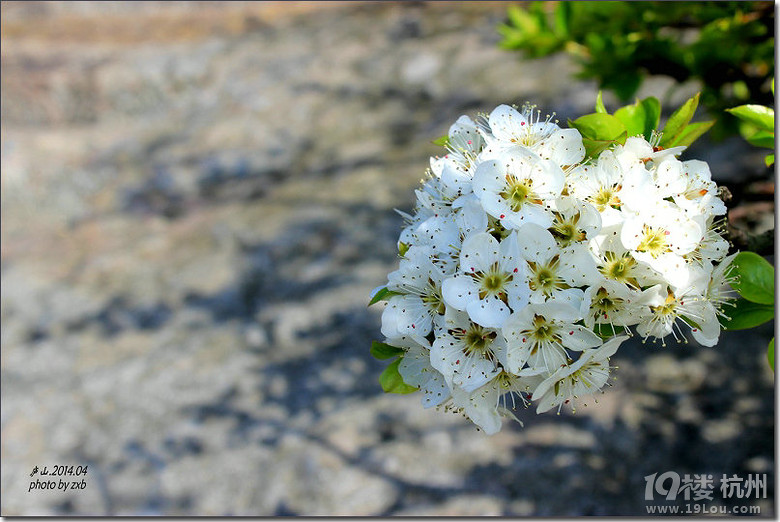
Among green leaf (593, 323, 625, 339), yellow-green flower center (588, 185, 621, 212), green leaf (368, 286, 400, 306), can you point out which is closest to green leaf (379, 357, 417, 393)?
green leaf (368, 286, 400, 306)

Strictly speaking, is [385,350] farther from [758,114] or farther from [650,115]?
[758,114]

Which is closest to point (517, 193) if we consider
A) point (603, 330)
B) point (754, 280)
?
point (603, 330)

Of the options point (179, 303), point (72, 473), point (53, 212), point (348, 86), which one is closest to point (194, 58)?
point (348, 86)

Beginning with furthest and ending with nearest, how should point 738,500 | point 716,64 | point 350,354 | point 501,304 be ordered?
point 350,354
point 738,500
point 716,64
point 501,304

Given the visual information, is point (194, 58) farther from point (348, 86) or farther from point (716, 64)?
point (716, 64)

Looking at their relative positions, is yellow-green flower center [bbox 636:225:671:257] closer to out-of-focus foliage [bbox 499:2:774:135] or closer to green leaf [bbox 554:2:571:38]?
out-of-focus foliage [bbox 499:2:774:135]

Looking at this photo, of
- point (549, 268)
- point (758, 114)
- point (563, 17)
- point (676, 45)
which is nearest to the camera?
point (549, 268)

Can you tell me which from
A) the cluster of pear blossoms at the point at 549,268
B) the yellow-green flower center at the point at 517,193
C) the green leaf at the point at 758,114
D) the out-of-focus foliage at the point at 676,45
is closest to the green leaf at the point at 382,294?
the cluster of pear blossoms at the point at 549,268

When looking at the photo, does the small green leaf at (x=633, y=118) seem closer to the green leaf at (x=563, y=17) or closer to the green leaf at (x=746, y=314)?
the green leaf at (x=746, y=314)
